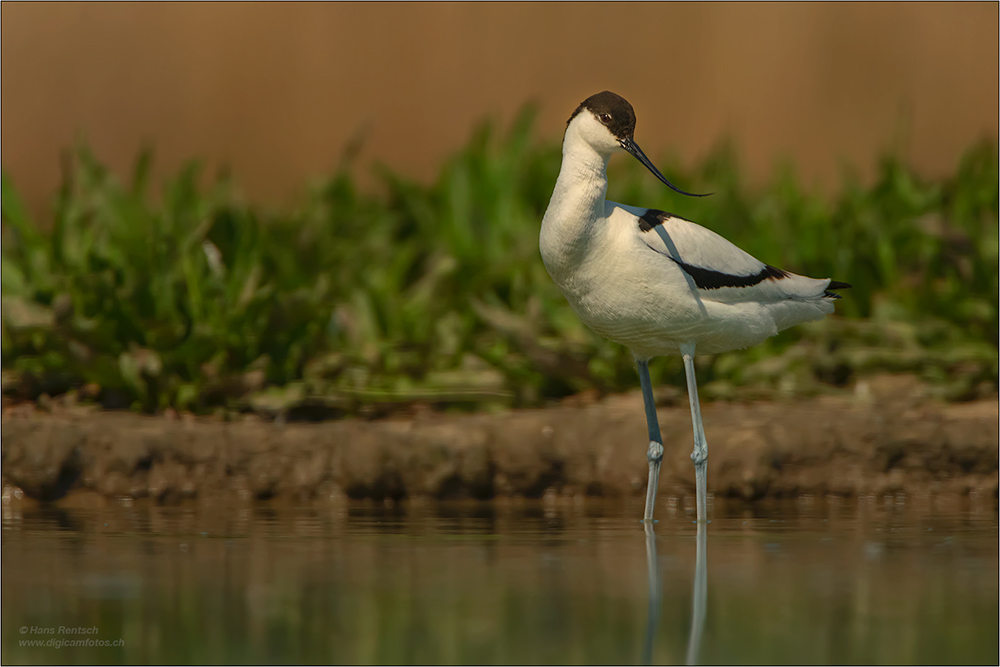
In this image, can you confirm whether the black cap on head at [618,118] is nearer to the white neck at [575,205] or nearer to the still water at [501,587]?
the white neck at [575,205]

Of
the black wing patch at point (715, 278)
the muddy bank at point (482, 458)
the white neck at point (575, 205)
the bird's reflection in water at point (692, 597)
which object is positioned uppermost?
the white neck at point (575, 205)

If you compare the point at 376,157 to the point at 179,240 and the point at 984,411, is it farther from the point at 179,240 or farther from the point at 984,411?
the point at 984,411

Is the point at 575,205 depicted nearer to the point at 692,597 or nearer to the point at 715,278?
the point at 715,278

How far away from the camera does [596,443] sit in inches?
199

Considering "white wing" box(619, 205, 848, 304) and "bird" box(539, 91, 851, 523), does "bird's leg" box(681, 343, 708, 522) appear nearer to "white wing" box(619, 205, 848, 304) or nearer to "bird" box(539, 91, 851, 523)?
"bird" box(539, 91, 851, 523)

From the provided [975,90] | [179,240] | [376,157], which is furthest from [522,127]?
[975,90]

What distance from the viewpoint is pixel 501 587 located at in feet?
10.5

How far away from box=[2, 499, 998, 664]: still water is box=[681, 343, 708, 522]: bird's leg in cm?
11

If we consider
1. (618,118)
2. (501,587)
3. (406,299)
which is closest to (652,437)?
(618,118)

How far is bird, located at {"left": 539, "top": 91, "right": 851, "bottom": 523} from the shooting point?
439 centimetres

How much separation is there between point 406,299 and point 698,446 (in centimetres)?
243

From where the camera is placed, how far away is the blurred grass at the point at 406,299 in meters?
5.73

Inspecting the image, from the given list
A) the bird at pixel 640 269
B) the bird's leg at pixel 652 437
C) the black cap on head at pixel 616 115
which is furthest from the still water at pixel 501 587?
the black cap on head at pixel 616 115

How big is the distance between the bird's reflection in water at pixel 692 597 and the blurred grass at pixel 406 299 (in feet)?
6.50
